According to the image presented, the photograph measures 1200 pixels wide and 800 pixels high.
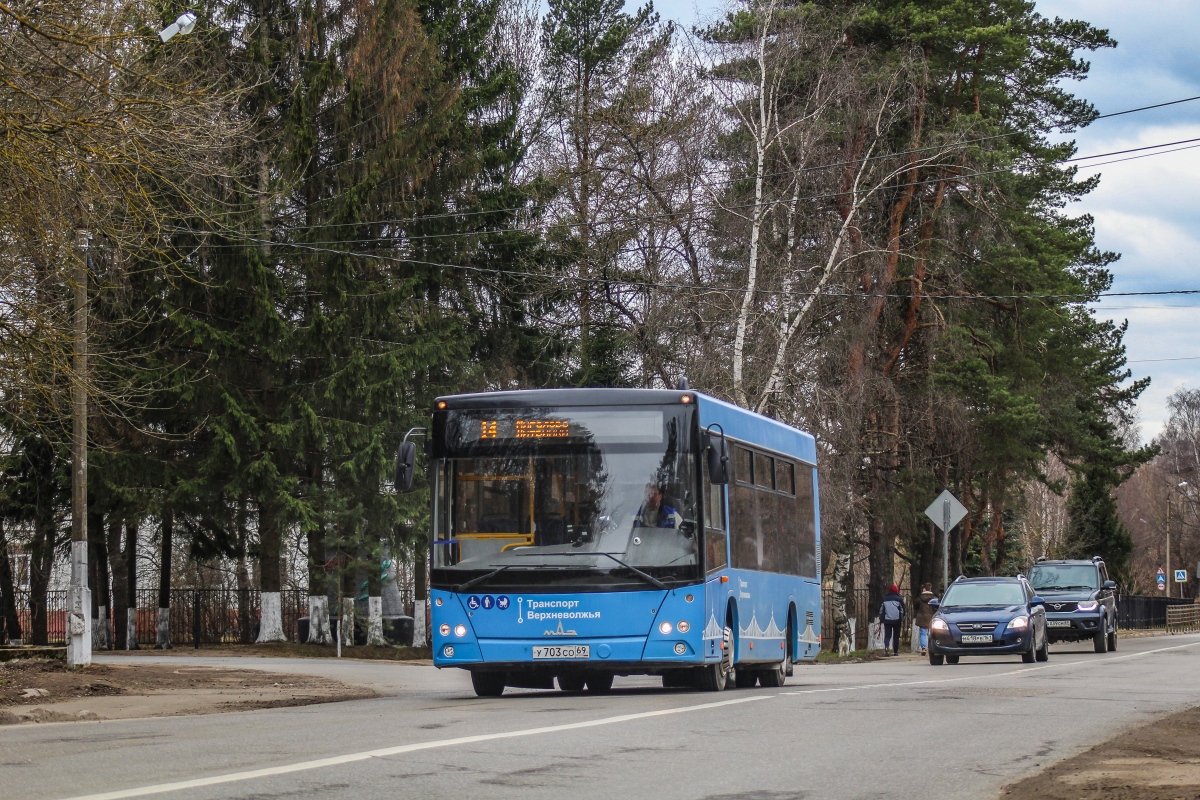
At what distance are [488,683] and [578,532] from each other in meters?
2.42

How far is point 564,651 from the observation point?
15961 millimetres

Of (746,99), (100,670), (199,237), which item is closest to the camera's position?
(100,670)

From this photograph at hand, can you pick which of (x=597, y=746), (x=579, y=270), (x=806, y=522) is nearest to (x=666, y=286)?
(x=579, y=270)

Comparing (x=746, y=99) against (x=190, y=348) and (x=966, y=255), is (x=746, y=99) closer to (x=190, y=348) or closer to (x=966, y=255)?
(x=966, y=255)

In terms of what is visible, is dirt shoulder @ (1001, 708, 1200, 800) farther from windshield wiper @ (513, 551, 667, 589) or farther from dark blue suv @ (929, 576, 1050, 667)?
dark blue suv @ (929, 576, 1050, 667)

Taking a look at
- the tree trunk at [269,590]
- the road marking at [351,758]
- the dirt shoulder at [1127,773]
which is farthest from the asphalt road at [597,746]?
the tree trunk at [269,590]

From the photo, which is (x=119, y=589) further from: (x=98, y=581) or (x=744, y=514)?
(x=744, y=514)

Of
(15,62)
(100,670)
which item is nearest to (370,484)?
(100,670)

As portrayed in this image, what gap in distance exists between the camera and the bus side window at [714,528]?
16.4 meters

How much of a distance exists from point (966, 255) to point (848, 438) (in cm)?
855

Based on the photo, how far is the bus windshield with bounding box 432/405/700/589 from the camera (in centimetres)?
1603

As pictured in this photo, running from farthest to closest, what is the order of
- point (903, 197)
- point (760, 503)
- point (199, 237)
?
point (903, 197) → point (199, 237) → point (760, 503)

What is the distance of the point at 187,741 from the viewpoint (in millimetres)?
11219

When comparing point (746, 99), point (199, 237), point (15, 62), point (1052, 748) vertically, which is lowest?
point (1052, 748)
